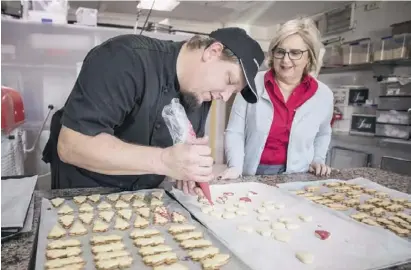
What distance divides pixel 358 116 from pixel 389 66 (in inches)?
28.8

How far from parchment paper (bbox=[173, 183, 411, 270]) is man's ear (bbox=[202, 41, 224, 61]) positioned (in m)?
0.56

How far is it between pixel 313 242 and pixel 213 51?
2.38ft

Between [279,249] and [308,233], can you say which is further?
[308,233]

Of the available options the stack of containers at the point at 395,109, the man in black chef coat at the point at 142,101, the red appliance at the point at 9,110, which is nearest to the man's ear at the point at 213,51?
the man in black chef coat at the point at 142,101

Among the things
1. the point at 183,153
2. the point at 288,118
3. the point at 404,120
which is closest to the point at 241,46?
the point at 183,153

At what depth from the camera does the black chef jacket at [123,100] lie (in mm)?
1100

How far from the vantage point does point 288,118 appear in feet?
6.68

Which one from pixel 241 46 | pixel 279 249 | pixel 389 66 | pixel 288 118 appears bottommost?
pixel 279 249

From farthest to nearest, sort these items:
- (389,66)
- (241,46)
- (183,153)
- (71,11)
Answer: (71,11), (389,66), (241,46), (183,153)

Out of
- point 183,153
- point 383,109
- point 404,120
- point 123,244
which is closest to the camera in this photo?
point 123,244

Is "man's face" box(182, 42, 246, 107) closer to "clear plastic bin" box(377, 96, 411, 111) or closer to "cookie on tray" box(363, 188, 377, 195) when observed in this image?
"cookie on tray" box(363, 188, 377, 195)

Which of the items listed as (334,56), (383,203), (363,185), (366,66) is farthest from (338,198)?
(334,56)

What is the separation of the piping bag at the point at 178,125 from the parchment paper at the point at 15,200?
534 mm

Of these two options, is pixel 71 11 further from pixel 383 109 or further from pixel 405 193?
pixel 405 193
